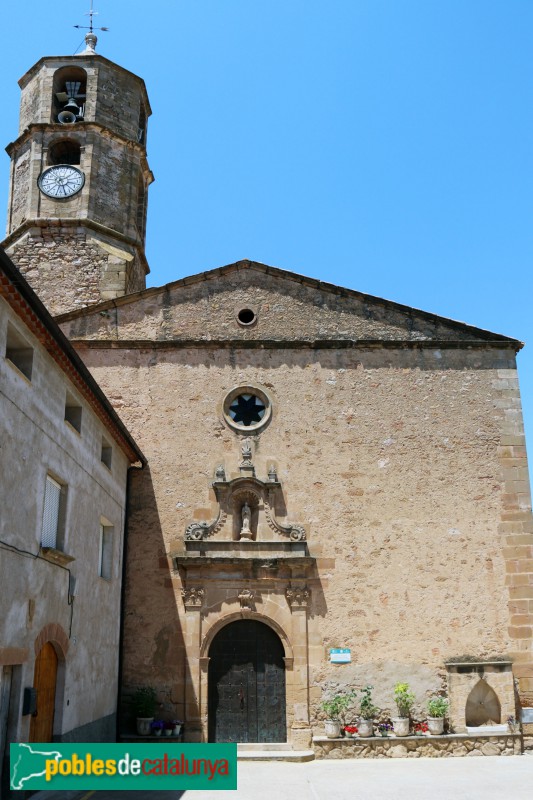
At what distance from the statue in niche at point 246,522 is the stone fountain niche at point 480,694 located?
4333 mm

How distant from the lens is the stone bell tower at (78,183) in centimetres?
1984

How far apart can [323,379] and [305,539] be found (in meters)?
3.26

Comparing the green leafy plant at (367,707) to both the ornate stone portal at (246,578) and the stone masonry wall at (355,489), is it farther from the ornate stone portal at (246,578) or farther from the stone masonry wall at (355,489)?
the ornate stone portal at (246,578)

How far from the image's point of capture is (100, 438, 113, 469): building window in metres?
14.4

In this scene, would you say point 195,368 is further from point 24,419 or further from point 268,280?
point 24,419

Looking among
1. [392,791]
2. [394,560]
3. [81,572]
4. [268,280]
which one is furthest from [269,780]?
[268,280]

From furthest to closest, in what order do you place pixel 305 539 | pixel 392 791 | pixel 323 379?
pixel 323 379
pixel 305 539
pixel 392 791

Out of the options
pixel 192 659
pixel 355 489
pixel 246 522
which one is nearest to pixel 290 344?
pixel 355 489

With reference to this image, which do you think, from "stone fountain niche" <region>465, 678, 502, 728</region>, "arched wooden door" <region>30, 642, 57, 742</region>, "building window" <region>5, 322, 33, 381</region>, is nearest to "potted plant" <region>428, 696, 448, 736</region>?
"stone fountain niche" <region>465, 678, 502, 728</region>

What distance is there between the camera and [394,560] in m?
15.6

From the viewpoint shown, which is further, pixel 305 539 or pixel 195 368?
pixel 195 368

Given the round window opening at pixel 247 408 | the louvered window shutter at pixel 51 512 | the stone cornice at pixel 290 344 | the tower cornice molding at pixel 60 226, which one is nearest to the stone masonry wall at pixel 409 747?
the round window opening at pixel 247 408

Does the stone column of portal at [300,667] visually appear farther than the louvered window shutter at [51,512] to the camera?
Yes

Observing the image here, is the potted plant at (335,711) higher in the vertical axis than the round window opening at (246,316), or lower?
lower
